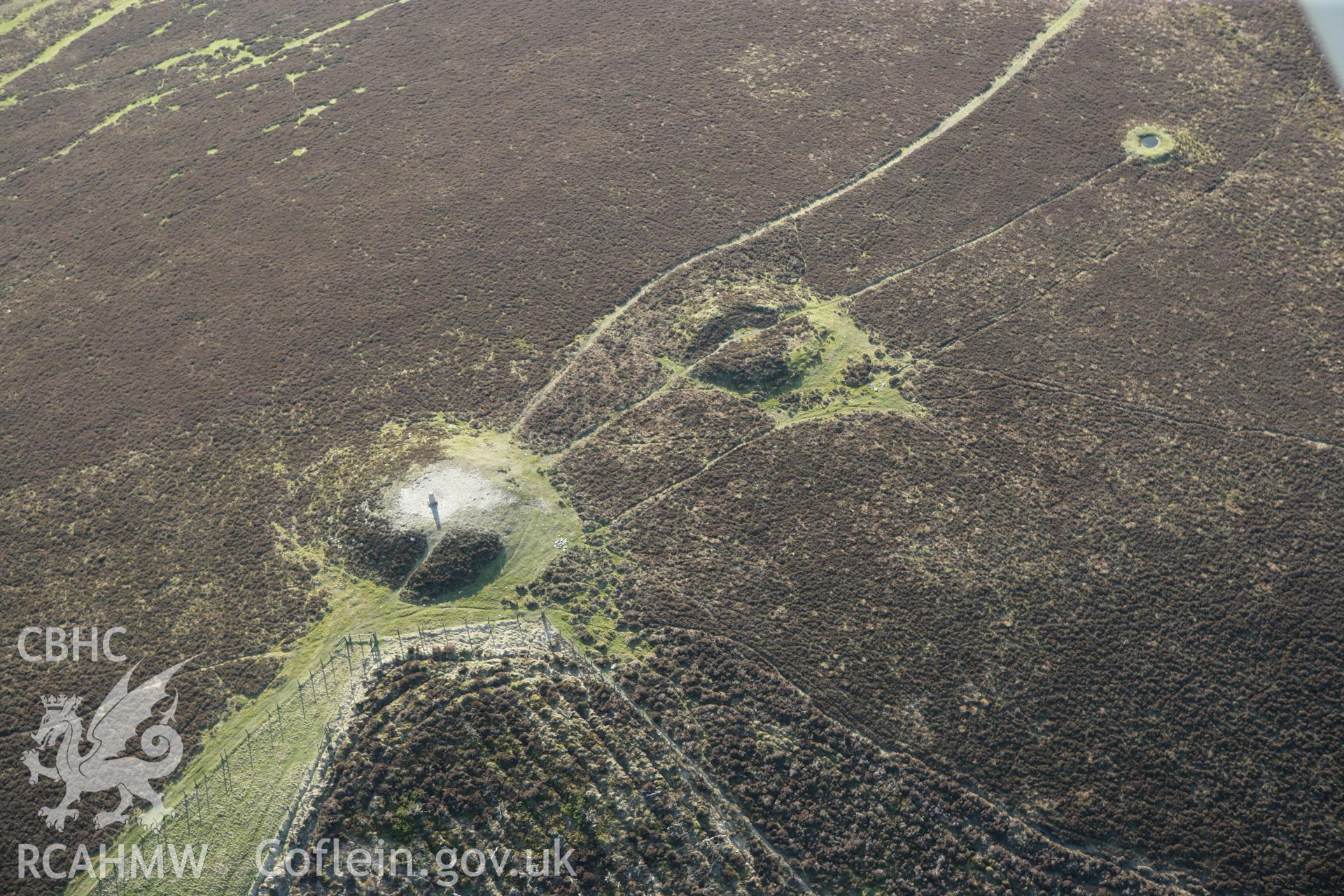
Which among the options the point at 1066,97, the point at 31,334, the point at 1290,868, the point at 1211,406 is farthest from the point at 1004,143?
the point at 31,334
